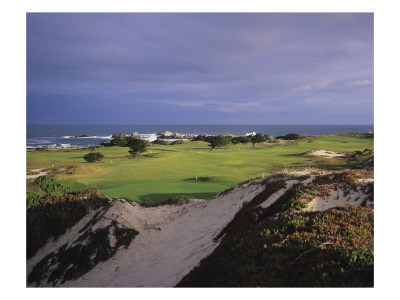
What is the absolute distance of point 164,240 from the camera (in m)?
14.5

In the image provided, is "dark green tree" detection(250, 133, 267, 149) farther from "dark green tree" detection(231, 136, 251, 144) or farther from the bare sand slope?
the bare sand slope

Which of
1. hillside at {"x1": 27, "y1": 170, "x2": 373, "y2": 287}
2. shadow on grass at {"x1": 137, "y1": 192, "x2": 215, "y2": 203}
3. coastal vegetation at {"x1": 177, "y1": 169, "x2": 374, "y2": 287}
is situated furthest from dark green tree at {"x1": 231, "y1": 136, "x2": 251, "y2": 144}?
coastal vegetation at {"x1": 177, "y1": 169, "x2": 374, "y2": 287}

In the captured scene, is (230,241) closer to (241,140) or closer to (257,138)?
(257,138)

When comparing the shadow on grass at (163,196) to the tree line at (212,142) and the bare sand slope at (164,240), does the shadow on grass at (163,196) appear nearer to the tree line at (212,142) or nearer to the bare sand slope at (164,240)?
the bare sand slope at (164,240)

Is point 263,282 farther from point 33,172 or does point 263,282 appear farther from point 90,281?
point 33,172

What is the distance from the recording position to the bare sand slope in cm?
1049

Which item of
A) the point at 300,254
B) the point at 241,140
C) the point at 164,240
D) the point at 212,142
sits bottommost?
the point at 164,240

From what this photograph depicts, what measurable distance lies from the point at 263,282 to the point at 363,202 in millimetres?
7049

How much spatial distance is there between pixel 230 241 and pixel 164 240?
681cm

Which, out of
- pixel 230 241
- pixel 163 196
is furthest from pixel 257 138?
pixel 230 241

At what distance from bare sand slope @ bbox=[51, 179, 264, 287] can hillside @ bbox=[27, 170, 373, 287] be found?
59 mm

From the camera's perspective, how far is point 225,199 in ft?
58.7

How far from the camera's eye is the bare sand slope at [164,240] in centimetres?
1049
